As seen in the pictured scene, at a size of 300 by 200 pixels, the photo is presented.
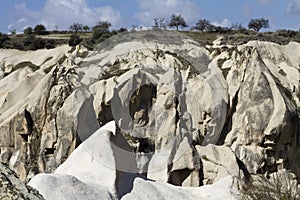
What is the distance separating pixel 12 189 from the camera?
3.76 metres

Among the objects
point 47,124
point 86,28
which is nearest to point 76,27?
point 86,28

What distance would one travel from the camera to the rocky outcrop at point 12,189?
3695mm

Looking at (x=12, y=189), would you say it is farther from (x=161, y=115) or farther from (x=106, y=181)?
(x=161, y=115)

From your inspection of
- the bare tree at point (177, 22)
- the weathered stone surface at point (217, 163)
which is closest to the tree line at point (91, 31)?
the bare tree at point (177, 22)

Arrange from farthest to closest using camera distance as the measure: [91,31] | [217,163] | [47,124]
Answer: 1. [91,31]
2. [47,124]
3. [217,163]

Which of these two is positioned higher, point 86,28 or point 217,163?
point 86,28

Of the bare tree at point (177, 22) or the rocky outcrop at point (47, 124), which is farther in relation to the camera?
the bare tree at point (177, 22)

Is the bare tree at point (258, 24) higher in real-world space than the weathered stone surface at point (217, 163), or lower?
higher

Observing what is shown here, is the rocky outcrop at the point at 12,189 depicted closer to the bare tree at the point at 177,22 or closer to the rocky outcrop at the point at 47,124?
the rocky outcrop at the point at 47,124

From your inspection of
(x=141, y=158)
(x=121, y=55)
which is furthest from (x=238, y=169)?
(x=121, y=55)

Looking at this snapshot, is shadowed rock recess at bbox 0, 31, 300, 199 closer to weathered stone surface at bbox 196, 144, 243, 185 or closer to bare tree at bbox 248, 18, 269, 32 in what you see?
weathered stone surface at bbox 196, 144, 243, 185

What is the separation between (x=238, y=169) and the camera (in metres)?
14.1

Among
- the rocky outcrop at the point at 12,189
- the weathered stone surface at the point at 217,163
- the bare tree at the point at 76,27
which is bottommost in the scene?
the weathered stone surface at the point at 217,163

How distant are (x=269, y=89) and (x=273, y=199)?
35.1 feet
